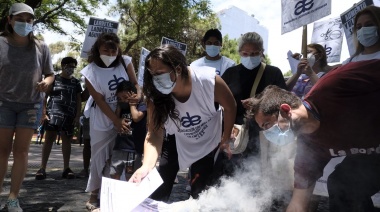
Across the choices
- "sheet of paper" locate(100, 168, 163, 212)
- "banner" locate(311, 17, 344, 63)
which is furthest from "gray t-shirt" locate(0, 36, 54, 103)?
"banner" locate(311, 17, 344, 63)

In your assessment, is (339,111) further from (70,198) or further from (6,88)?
(70,198)

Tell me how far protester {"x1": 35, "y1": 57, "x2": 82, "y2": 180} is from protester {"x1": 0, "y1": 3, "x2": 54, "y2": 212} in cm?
163

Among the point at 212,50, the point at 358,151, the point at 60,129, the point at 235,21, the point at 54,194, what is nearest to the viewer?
the point at 358,151

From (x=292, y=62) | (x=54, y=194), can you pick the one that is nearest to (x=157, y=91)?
(x=292, y=62)

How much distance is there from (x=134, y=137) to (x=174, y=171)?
42.9 inches

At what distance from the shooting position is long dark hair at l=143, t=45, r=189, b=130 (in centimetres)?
236

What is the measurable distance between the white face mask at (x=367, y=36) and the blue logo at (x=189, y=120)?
1486 mm

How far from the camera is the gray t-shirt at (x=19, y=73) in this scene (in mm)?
3344

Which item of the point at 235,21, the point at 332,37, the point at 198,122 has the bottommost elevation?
the point at 198,122

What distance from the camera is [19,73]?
3.40m

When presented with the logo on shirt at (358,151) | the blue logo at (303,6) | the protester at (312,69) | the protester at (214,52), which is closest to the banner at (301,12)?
the blue logo at (303,6)

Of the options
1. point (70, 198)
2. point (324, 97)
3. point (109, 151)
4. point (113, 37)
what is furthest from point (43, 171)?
point (324, 97)

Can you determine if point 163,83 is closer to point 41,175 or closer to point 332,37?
point 41,175

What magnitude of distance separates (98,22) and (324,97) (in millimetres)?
4796
